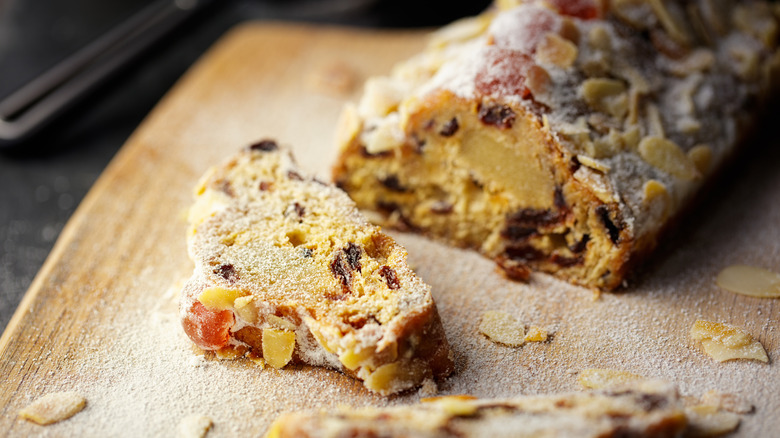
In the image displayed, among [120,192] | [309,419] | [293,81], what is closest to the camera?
[309,419]

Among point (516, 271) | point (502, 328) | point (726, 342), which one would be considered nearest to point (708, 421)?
point (726, 342)

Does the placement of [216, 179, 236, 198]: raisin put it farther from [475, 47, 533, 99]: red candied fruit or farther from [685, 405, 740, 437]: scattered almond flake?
[685, 405, 740, 437]: scattered almond flake

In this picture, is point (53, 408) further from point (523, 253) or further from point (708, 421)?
point (708, 421)

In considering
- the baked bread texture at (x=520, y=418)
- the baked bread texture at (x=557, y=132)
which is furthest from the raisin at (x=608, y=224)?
the baked bread texture at (x=520, y=418)

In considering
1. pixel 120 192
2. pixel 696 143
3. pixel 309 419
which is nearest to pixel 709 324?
pixel 696 143

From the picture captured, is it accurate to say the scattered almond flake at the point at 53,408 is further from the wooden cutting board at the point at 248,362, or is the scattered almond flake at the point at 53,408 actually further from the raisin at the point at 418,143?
the raisin at the point at 418,143

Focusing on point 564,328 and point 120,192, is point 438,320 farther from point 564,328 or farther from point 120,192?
point 120,192
